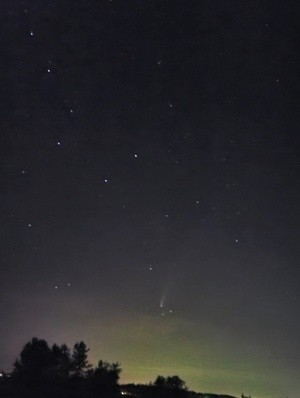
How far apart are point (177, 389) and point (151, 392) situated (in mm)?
2499

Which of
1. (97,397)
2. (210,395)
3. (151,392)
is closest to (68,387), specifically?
(97,397)

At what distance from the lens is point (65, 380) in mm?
69938

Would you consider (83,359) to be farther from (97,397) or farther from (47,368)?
(97,397)

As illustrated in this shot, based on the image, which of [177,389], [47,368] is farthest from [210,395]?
[47,368]

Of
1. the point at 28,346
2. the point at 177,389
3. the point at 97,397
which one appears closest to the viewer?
the point at 97,397

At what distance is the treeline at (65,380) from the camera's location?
6819 centimetres

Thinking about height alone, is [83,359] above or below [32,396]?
above

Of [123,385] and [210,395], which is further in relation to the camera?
[210,395]

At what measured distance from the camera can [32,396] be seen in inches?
2648

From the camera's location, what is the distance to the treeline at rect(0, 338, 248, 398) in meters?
68.2

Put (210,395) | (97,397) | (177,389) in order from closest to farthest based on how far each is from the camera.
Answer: (97,397), (177,389), (210,395)

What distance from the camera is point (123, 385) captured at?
73.3 meters

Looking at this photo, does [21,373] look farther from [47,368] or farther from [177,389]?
[177,389]

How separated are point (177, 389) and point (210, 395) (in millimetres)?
16865
